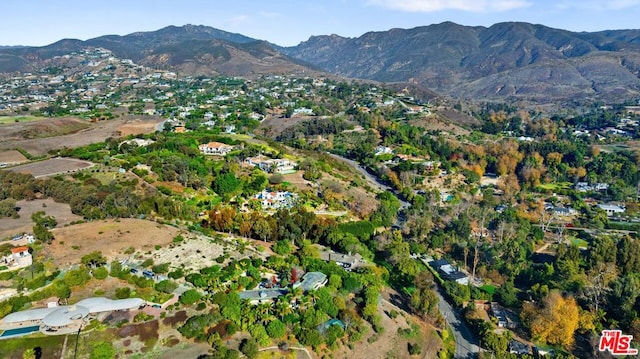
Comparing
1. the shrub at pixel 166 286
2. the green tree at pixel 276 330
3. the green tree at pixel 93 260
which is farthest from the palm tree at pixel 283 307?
the green tree at pixel 93 260

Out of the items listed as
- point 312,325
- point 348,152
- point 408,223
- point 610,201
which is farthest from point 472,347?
point 348,152

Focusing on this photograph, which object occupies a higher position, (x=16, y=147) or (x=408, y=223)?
(x=16, y=147)

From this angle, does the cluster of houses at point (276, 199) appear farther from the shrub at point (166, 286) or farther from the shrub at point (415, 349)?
the shrub at point (415, 349)

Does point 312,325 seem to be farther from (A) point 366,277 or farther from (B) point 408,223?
(B) point 408,223

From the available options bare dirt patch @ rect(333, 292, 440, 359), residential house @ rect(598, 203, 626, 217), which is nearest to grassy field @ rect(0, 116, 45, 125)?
bare dirt patch @ rect(333, 292, 440, 359)

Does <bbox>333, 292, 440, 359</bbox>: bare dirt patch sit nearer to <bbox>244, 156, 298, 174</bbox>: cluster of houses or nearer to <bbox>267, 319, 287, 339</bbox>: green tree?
<bbox>267, 319, 287, 339</bbox>: green tree

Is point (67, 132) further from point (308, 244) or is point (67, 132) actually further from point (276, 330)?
point (276, 330)

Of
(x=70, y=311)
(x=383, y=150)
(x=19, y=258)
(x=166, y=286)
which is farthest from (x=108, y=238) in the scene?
(x=383, y=150)
